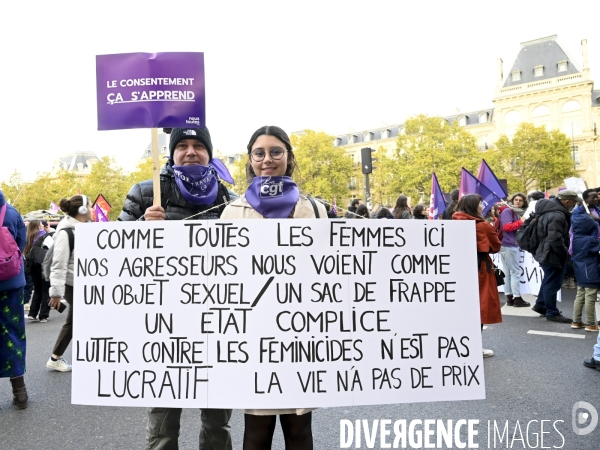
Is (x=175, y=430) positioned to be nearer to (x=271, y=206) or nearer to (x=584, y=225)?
(x=271, y=206)

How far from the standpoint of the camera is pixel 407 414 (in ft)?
11.4

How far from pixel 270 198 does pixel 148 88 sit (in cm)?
76

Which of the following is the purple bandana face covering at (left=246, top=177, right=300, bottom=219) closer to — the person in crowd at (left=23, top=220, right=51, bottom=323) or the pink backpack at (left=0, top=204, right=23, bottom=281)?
the pink backpack at (left=0, top=204, right=23, bottom=281)

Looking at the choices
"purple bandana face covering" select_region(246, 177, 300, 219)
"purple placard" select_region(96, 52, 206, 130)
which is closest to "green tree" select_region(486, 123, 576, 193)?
"purple bandana face covering" select_region(246, 177, 300, 219)

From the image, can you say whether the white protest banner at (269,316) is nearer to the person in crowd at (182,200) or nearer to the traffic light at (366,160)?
the person in crowd at (182,200)

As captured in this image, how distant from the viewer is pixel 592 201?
656 cm

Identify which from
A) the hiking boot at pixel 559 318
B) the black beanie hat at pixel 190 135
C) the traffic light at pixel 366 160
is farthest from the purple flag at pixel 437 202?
the black beanie hat at pixel 190 135

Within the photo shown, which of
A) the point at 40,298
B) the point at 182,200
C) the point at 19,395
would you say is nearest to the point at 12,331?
the point at 19,395

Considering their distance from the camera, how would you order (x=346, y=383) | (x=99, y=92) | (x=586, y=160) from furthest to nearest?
1. (x=586, y=160)
2. (x=99, y=92)
3. (x=346, y=383)

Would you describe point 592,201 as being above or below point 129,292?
above

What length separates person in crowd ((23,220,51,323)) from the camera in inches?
314

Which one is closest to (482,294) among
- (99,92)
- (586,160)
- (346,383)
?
(346,383)

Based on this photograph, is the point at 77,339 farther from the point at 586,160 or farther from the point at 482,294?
the point at 586,160

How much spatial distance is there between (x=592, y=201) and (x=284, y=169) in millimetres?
6138
